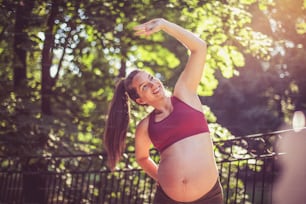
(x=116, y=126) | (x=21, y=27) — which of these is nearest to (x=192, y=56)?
(x=116, y=126)

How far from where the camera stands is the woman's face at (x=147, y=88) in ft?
10.8

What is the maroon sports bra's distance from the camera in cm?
313

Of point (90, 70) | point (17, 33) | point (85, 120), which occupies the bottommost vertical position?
point (85, 120)

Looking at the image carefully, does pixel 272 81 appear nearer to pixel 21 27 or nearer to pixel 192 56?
pixel 21 27

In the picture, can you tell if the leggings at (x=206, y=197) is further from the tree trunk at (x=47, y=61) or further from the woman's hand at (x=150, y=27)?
the tree trunk at (x=47, y=61)

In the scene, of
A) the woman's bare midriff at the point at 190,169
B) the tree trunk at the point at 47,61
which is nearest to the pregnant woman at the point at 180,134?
the woman's bare midriff at the point at 190,169

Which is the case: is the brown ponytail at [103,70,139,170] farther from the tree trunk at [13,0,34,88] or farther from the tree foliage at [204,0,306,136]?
the tree foliage at [204,0,306,136]

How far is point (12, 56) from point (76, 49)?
99 centimetres

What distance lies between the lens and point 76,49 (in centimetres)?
725

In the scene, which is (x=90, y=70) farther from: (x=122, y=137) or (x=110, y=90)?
(x=122, y=137)

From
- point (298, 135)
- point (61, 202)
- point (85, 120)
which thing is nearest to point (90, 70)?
point (85, 120)

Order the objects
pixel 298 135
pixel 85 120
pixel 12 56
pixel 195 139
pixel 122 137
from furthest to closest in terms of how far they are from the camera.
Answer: pixel 85 120 < pixel 12 56 < pixel 298 135 < pixel 122 137 < pixel 195 139

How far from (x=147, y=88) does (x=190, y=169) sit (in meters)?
0.65

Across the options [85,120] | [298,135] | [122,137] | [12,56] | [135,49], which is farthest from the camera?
[135,49]
